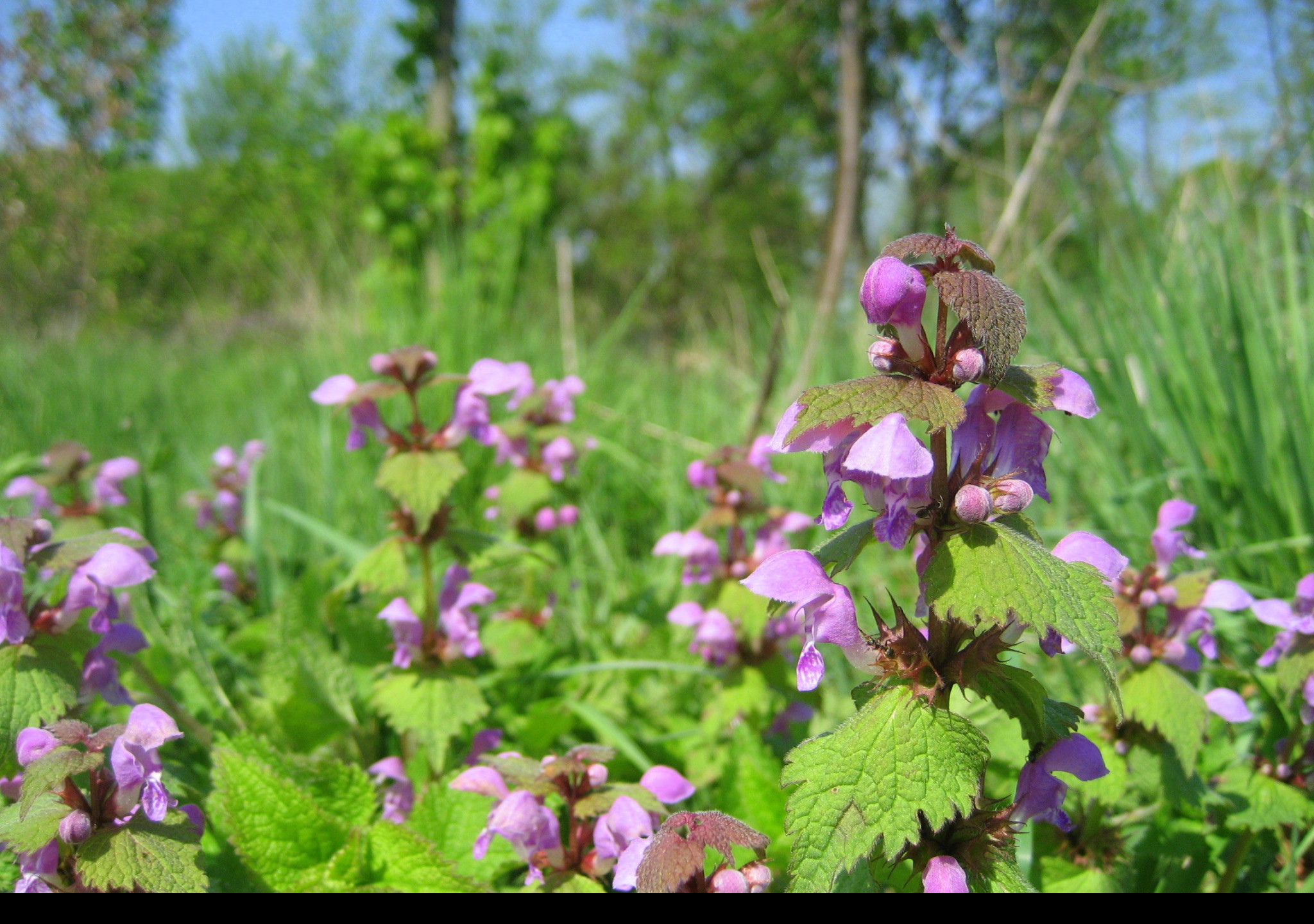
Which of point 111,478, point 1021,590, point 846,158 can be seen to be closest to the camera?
point 1021,590

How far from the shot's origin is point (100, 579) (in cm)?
96

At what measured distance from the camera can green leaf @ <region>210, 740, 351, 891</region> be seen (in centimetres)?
99

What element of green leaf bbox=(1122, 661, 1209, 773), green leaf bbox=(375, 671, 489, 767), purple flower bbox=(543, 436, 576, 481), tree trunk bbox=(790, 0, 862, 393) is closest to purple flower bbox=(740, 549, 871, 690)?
green leaf bbox=(1122, 661, 1209, 773)

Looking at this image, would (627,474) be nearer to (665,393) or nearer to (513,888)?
(665,393)

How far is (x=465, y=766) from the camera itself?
1.27m

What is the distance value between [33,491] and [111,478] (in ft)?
0.47

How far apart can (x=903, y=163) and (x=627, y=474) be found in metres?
9.96

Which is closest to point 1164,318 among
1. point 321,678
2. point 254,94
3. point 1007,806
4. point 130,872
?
point 1007,806

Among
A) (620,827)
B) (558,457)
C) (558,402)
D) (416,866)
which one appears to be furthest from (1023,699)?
(558,402)

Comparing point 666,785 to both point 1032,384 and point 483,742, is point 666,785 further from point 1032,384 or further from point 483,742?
point 1032,384

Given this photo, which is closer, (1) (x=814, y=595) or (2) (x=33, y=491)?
(1) (x=814, y=595)

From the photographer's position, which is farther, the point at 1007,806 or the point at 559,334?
the point at 559,334

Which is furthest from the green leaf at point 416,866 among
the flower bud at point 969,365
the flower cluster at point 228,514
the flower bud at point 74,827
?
the flower cluster at point 228,514

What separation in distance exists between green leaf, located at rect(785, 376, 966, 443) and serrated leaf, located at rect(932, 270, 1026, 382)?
0.13ft
